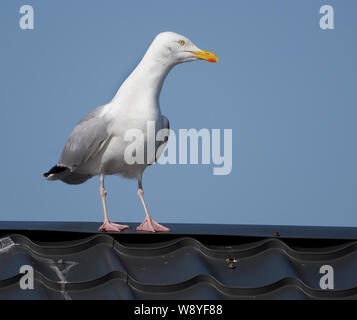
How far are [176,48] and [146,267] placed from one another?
2.17m

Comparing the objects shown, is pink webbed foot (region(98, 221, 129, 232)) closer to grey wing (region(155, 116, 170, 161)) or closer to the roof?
the roof

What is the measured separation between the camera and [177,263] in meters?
4.39

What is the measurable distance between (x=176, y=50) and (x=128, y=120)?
703 millimetres

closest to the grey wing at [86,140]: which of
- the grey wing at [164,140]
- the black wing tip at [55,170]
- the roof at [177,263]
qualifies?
the black wing tip at [55,170]

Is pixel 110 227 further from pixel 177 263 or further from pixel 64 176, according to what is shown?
pixel 177 263

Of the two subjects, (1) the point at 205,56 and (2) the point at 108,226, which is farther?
(1) the point at 205,56

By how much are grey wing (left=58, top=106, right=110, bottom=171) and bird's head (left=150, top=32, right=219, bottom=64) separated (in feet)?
2.04

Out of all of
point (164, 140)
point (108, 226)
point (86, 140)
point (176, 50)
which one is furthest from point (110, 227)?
point (176, 50)

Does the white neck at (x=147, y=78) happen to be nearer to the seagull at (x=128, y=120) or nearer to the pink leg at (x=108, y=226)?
the seagull at (x=128, y=120)

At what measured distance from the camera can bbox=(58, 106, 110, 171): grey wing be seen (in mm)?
5754

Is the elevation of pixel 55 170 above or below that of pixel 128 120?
below
